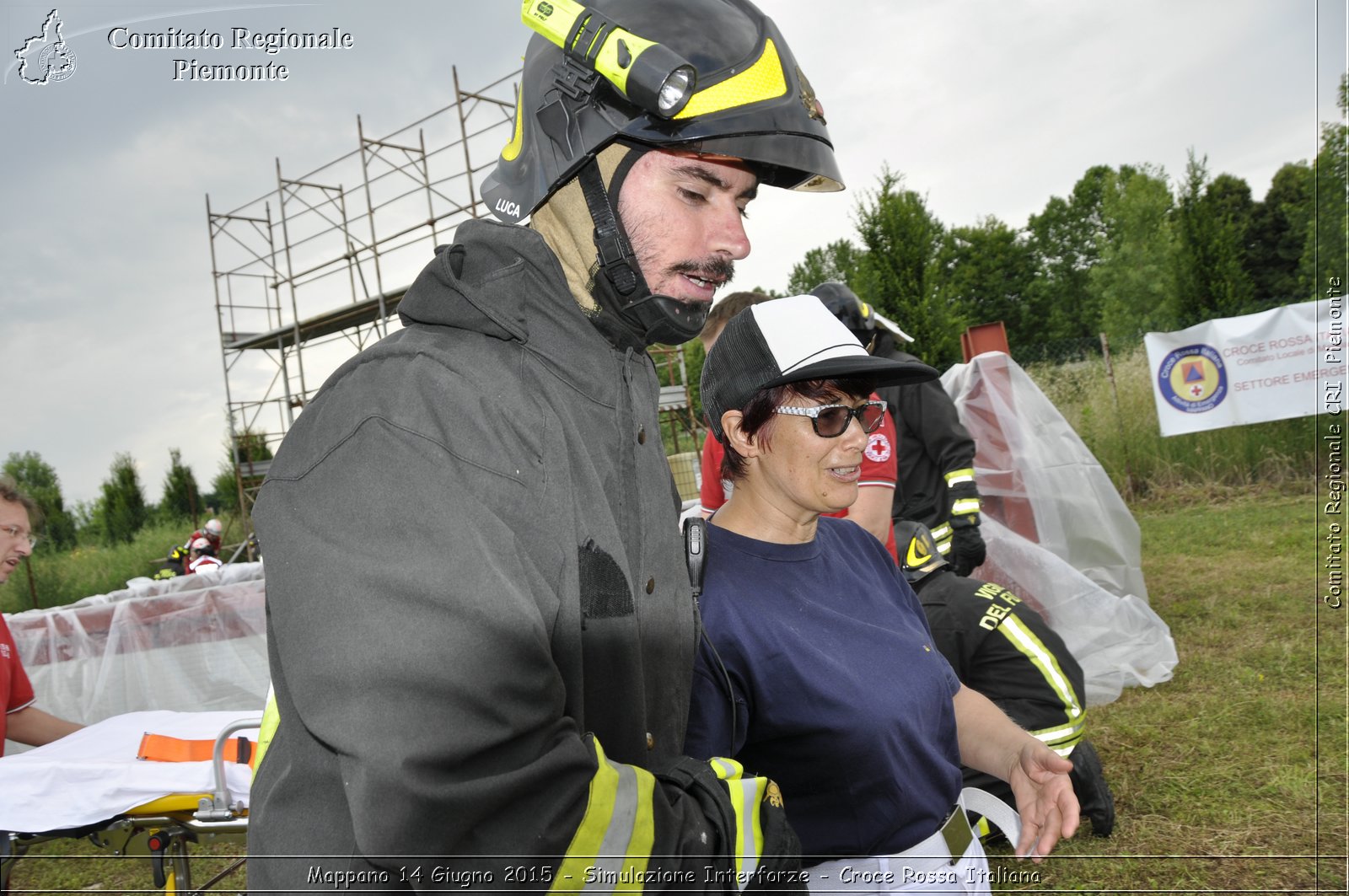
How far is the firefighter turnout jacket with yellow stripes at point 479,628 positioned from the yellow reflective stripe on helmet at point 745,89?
38 centimetres

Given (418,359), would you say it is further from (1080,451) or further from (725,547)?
(1080,451)

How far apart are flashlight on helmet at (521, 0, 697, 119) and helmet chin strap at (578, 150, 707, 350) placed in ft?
0.40

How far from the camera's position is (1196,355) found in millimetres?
10633

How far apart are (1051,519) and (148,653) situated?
6844 millimetres

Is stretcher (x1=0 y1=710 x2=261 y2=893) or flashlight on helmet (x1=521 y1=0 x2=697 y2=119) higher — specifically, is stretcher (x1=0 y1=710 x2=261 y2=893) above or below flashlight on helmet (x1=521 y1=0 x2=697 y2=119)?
below

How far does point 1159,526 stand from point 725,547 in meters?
9.86

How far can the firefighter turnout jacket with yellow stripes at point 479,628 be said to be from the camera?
962 millimetres

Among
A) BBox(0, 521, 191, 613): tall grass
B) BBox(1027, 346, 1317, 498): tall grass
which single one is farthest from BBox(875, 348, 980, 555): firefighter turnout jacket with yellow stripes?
BBox(0, 521, 191, 613): tall grass

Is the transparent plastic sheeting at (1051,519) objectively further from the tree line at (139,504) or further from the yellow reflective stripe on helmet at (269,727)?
the tree line at (139,504)

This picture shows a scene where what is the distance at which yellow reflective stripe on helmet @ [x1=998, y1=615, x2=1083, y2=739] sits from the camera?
391cm

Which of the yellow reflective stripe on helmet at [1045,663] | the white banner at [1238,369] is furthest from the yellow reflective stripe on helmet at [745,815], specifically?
the white banner at [1238,369]

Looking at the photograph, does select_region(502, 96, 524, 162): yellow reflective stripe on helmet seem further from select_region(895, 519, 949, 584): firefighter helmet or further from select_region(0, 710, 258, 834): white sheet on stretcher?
select_region(0, 710, 258, 834): white sheet on stretcher

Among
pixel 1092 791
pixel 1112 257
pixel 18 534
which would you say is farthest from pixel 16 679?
pixel 1112 257

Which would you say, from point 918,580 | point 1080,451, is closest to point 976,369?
point 1080,451
